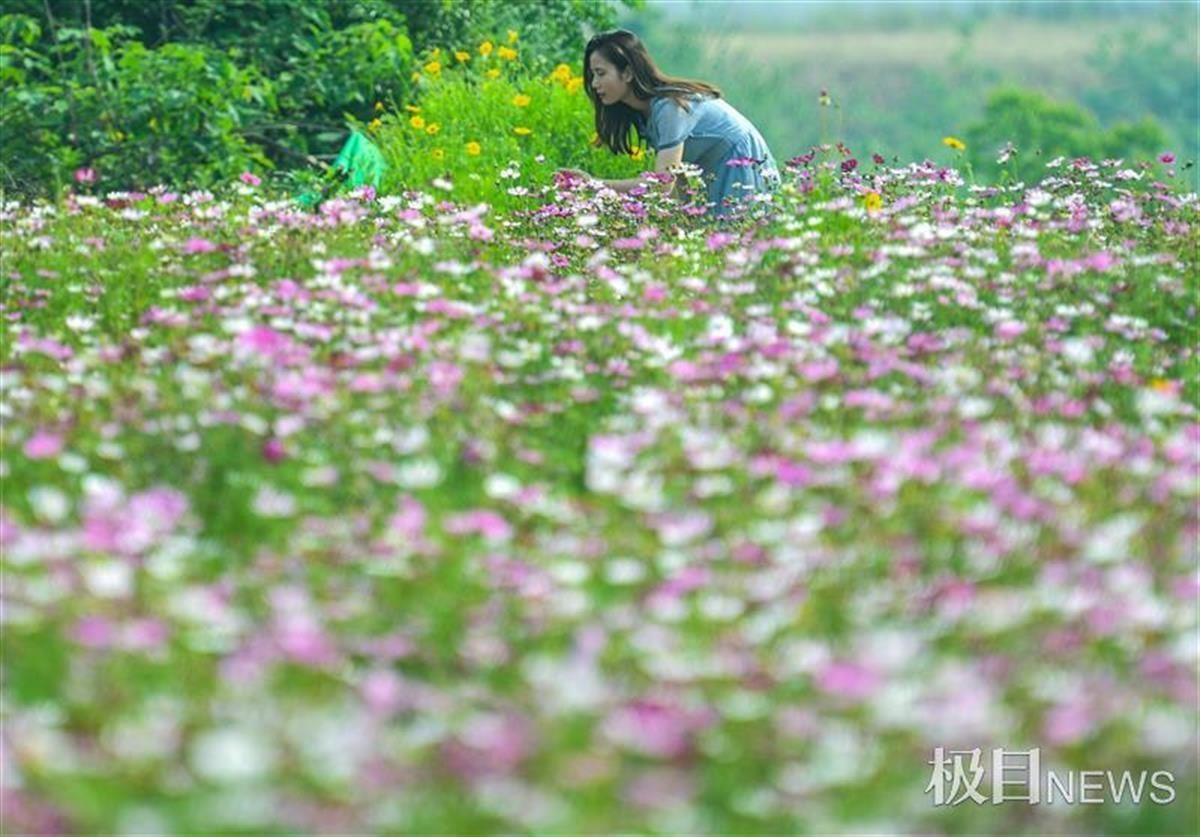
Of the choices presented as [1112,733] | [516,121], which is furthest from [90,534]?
[516,121]

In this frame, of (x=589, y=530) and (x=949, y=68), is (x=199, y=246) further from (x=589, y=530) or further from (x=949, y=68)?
(x=949, y=68)

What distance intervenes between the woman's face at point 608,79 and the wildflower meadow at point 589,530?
235cm

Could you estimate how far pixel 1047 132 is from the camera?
51094 millimetres

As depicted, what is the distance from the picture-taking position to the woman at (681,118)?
766cm

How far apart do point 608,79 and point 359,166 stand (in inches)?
67.7

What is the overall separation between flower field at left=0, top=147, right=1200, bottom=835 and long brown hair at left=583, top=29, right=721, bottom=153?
2.48m

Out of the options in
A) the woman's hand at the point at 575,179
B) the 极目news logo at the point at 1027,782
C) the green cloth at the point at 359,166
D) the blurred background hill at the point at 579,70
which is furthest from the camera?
the green cloth at the point at 359,166

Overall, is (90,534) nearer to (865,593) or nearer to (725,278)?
(865,593)

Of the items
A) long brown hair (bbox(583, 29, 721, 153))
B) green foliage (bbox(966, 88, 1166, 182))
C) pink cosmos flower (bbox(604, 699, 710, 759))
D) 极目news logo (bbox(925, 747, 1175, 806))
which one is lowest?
pink cosmos flower (bbox(604, 699, 710, 759))

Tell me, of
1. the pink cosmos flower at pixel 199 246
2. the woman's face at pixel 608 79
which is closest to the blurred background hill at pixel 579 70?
the woman's face at pixel 608 79

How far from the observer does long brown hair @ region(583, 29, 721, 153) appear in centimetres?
777

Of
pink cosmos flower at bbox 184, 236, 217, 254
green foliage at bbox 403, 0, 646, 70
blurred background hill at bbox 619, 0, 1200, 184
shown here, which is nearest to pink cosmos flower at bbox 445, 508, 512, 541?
pink cosmos flower at bbox 184, 236, 217, 254

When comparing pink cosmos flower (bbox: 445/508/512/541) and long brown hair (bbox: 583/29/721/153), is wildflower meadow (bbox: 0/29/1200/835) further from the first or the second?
long brown hair (bbox: 583/29/721/153)

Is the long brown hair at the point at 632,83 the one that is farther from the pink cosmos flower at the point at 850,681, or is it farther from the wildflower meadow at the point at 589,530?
the pink cosmos flower at the point at 850,681
